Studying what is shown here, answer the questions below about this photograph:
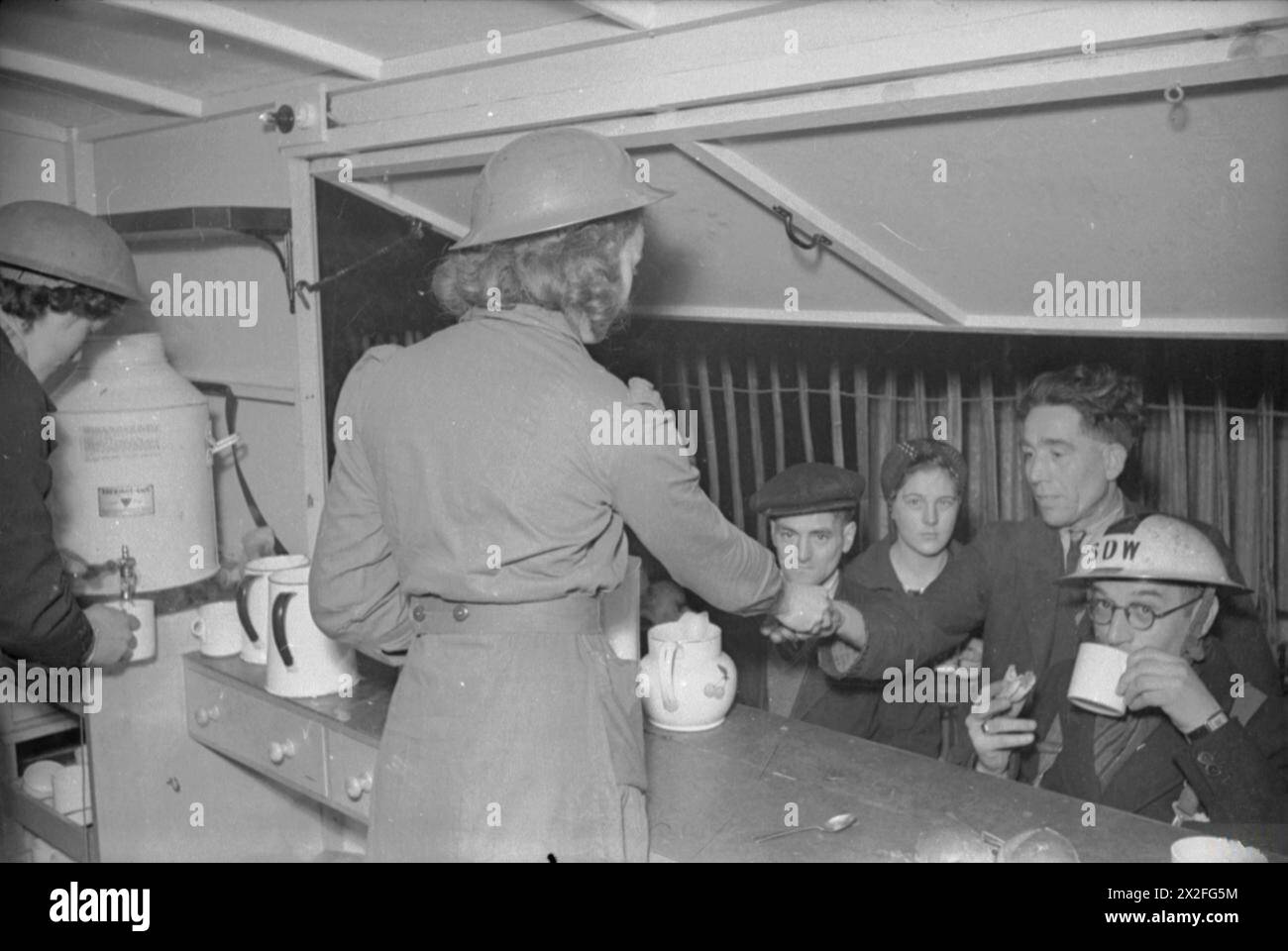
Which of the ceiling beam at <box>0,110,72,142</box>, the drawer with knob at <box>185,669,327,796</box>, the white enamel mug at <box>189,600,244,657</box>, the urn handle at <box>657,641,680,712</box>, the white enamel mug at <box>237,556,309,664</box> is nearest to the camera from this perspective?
the urn handle at <box>657,641,680,712</box>

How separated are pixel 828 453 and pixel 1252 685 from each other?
1.27m

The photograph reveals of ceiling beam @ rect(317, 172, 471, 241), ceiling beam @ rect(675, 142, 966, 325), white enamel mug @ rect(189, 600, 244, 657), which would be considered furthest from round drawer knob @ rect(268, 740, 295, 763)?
ceiling beam @ rect(675, 142, 966, 325)

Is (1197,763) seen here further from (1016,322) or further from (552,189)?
(552,189)

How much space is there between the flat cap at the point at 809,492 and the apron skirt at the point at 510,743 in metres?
0.82

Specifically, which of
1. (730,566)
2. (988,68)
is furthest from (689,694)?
(988,68)

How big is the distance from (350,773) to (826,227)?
1.30 m

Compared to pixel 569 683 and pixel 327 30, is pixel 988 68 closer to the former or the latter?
pixel 569 683

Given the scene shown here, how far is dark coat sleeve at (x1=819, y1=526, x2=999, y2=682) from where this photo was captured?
196 cm

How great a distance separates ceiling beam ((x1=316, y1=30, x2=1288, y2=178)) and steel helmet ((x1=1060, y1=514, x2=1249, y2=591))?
2.21ft

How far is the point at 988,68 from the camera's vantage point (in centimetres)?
135

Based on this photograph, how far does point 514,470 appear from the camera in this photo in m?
1.31

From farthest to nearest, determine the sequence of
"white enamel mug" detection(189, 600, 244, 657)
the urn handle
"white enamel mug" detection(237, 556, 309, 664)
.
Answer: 1. "white enamel mug" detection(189, 600, 244, 657)
2. "white enamel mug" detection(237, 556, 309, 664)
3. the urn handle

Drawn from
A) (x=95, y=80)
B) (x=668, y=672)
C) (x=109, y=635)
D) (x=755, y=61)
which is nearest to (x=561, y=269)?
(x=755, y=61)

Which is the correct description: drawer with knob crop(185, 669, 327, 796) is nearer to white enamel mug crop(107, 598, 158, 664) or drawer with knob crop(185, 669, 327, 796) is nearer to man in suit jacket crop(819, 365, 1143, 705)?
white enamel mug crop(107, 598, 158, 664)
